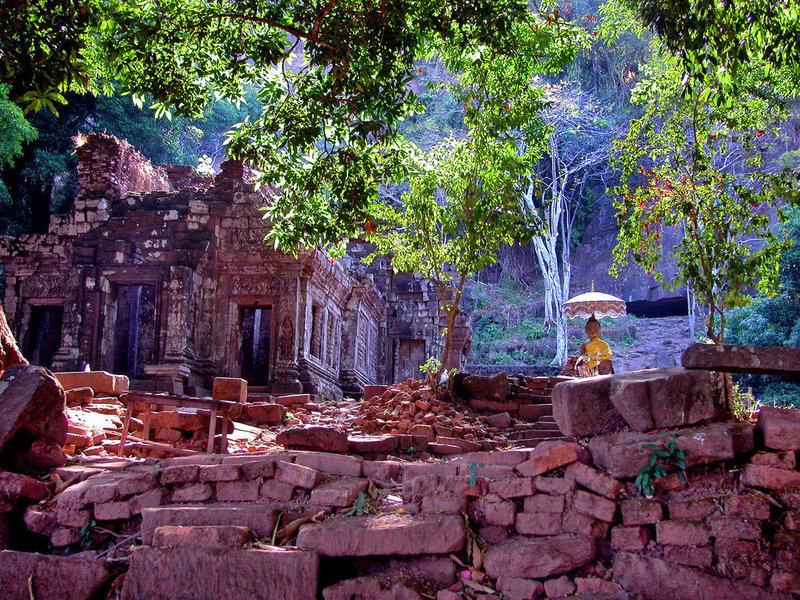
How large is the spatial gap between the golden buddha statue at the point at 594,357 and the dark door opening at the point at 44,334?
12961 millimetres

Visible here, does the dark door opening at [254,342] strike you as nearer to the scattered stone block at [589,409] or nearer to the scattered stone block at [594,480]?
the scattered stone block at [589,409]

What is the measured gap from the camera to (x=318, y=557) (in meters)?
4.67

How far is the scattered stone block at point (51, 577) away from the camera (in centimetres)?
495

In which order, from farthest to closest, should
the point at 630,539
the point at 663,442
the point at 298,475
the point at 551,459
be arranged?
the point at 298,475, the point at 551,459, the point at 663,442, the point at 630,539

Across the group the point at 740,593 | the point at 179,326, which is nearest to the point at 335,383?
the point at 179,326

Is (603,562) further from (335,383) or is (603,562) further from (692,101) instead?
(335,383)

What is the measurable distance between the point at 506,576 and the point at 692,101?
7628mm

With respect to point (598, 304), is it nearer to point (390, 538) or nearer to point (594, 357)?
point (594, 357)

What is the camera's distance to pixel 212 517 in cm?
523

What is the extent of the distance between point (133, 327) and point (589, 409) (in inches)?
743

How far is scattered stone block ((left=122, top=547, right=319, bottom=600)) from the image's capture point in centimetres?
461

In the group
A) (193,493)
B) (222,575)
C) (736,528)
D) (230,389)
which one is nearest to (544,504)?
(736,528)

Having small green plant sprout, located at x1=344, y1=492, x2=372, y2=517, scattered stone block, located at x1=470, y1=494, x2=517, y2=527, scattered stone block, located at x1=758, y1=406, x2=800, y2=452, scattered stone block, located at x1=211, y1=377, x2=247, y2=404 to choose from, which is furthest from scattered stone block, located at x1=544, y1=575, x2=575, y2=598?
scattered stone block, located at x1=211, y1=377, x2=247, y2=404

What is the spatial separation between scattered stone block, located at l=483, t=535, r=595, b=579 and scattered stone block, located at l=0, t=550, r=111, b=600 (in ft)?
9.40
